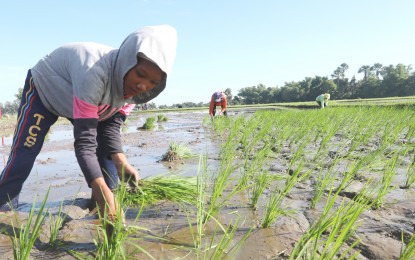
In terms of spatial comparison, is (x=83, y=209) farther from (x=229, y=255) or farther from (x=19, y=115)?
(x=229, y=255)

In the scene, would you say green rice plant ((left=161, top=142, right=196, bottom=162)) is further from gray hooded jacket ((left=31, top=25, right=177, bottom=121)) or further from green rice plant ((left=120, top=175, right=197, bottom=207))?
gray hooded jacket ((left=31, top=25, right=177, bottom=121))

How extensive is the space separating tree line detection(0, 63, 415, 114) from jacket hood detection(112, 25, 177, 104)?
38.9 m

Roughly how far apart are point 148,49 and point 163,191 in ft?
3.41

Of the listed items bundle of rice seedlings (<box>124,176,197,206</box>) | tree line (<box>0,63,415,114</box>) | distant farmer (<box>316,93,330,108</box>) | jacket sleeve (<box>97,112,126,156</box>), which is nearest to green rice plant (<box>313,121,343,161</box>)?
bundle of rice seedlings (<box>124,176,197,206</box>)

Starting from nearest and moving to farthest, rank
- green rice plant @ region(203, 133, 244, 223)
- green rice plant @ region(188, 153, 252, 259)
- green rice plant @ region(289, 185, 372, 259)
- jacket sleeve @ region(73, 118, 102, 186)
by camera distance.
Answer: green rice plant @ region(289, 185, 372, 259)
green rice plant @ region(188, 153, 252, 259)
jacket sleeve @ region(73, 118, 102, 186)
green rice plant @ region(203, 133, 244, 223)

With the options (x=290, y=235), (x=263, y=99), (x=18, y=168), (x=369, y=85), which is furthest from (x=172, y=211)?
(x=263, y=99)

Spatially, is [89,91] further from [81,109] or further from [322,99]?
[322,99]

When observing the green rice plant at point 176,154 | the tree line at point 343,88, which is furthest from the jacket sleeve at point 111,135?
the tree line at point 343,88

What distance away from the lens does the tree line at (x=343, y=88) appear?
170 ft

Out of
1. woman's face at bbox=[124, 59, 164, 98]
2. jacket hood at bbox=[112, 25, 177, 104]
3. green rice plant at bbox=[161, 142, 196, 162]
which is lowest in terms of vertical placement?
green rice plant at bbox=[161, 142, 196, 162]

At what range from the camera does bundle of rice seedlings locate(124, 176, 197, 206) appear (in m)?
1.99

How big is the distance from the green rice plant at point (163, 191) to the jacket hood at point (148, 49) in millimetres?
739

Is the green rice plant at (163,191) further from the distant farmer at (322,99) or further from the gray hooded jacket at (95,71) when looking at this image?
the distant farmer at (322,99)

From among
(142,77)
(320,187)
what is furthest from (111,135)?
(320,187)
